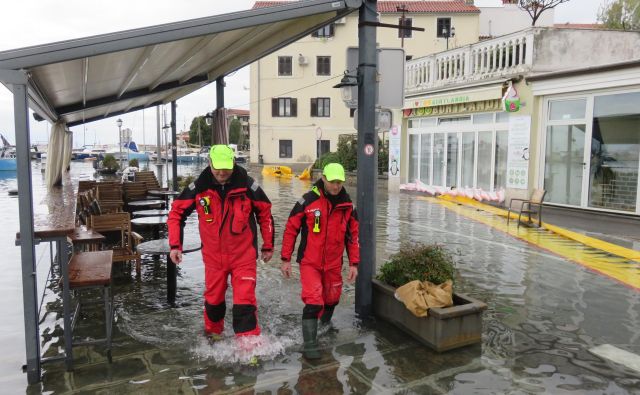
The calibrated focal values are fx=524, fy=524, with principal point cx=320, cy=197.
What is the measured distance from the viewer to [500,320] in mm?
5789

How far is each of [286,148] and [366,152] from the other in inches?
1573

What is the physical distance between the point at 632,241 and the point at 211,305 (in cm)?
889

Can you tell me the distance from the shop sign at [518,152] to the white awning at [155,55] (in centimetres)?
898

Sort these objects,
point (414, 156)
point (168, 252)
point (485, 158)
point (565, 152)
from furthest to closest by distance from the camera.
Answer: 1. point (414, 156)
2. point (485, 158)
3. point (565, 152)
4. point (168, 252)

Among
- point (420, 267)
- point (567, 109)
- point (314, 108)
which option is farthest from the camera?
point (314, 108)

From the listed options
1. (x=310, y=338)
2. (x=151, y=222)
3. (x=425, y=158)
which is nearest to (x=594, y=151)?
(x=425, y=158)

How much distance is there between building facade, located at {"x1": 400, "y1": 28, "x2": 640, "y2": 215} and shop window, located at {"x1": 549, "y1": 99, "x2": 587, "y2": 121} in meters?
0.03

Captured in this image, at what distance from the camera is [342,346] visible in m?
5.03

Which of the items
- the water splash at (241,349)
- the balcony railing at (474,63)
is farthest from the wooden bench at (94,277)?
the balcony railing at (474,63)

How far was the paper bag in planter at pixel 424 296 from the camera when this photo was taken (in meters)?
4.93

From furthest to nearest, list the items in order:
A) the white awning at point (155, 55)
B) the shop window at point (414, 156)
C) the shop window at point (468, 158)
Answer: the shop window at point (414, 156), the shop window at point (468, 158), the white awning at point (155, 55)

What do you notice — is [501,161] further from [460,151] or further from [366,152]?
[366,152]

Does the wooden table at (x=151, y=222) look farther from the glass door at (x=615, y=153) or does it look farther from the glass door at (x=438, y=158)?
the glass door at (x=438, y=158)

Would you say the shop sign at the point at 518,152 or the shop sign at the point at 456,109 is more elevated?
the shop sign at the point at 456,109
